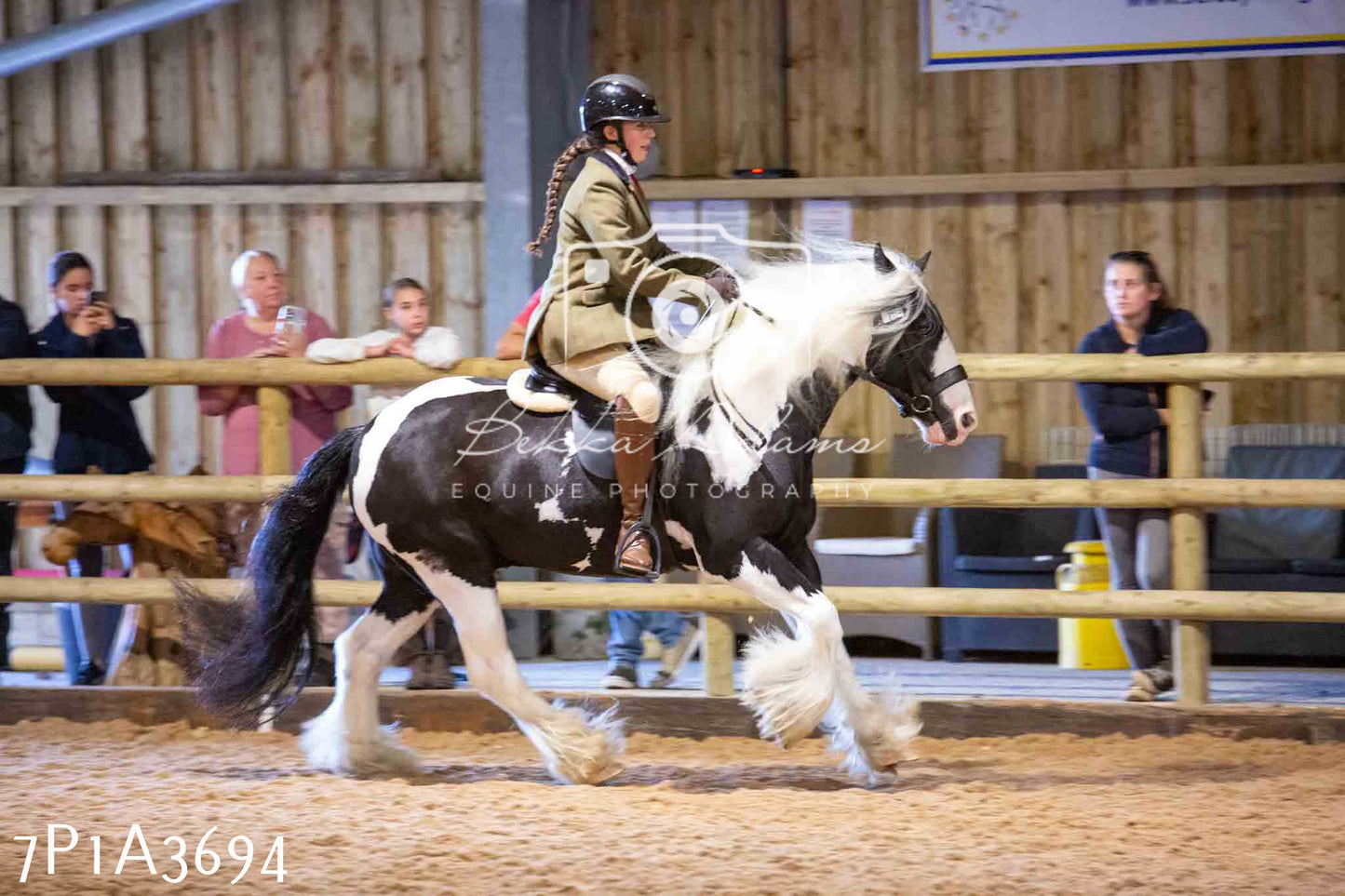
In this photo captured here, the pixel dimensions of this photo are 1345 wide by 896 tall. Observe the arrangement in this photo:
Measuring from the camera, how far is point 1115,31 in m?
7.84

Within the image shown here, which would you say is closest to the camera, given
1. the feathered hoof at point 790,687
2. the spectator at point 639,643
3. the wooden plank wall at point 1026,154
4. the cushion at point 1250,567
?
the feathered hoof at point 790,687

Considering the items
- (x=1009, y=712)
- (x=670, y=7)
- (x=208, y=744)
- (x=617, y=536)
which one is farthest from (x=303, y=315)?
(x=670, y=7)

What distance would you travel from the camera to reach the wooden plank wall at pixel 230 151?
8.70 m

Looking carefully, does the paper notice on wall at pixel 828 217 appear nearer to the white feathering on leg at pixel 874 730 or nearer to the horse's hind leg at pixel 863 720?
the horse's hind leg at pixel 863 720

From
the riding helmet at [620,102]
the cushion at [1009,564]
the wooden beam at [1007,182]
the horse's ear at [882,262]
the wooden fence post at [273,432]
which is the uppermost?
the wooden beam at [1007,182]

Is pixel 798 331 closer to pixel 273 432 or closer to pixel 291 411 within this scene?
pixel 273 432

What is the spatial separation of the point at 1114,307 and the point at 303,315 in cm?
313

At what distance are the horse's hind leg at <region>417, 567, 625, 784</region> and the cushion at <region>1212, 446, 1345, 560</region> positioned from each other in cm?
382

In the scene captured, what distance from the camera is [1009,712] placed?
5184 mm

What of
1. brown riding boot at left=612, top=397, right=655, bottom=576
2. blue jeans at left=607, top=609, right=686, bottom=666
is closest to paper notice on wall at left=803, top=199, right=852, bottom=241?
blue jeans at left=607, top=609, right=686, bottom=666

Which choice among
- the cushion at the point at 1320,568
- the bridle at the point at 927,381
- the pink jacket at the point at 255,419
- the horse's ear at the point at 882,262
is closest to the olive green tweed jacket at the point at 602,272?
the horse's ear at the point at 882,262

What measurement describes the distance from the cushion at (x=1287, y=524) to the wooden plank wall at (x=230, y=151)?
4.21 metres

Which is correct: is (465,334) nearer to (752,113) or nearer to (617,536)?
(752,113)

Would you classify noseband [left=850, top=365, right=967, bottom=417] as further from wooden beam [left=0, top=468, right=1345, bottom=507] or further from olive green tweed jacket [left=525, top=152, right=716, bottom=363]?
olive green tweed jacket [left=525, top=152, right=716, bottom=363]
